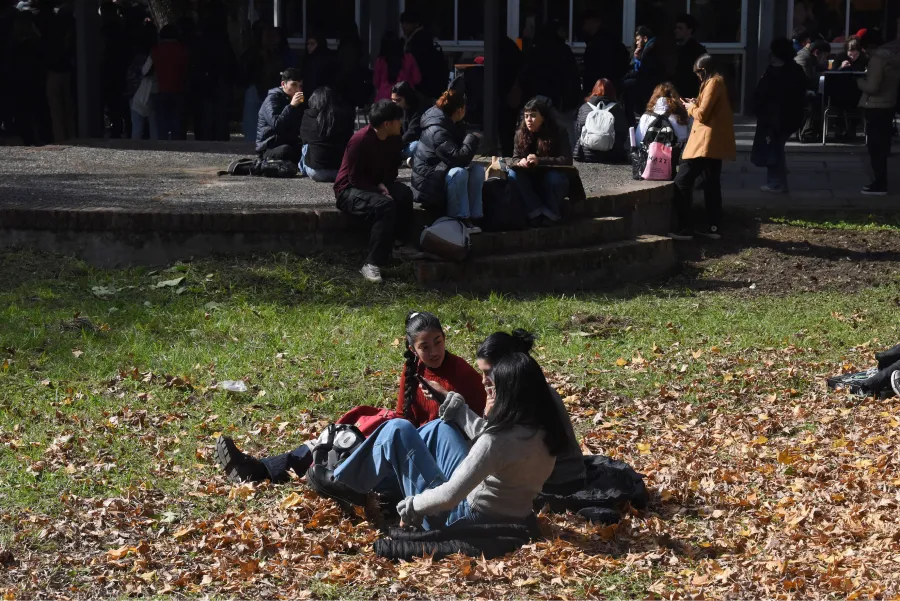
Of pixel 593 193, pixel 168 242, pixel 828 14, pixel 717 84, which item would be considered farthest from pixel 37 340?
pixel 828 14

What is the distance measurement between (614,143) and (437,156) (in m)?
4.49

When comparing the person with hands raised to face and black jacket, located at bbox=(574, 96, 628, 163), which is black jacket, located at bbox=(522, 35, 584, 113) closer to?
black jacket, located at bbox=(574, 96, 628, 163)

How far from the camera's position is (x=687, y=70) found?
1574cm

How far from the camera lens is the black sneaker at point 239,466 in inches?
246

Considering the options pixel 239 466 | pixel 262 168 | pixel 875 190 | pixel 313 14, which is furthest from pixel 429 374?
pixel 313 14

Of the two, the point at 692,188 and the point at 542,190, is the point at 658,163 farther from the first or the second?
the point at 542,190

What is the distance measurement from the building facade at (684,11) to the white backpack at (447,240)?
38.4 ft

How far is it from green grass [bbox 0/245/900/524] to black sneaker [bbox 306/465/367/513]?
58cm

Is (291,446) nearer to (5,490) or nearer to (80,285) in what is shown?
(5,490)

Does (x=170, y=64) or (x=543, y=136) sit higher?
(x=170, y=64)

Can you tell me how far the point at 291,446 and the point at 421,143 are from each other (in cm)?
436

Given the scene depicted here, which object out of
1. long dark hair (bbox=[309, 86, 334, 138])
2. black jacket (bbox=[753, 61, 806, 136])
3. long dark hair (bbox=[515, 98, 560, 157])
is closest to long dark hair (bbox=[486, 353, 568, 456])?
long dark hair (bbox=[515, 98, 560, 157])

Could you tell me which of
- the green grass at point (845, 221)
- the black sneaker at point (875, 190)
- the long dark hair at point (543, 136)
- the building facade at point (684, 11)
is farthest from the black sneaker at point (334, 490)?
the building facade at point (684, 11)

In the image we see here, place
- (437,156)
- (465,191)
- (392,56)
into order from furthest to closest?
(392,56) → (465,191) → (437,156)
